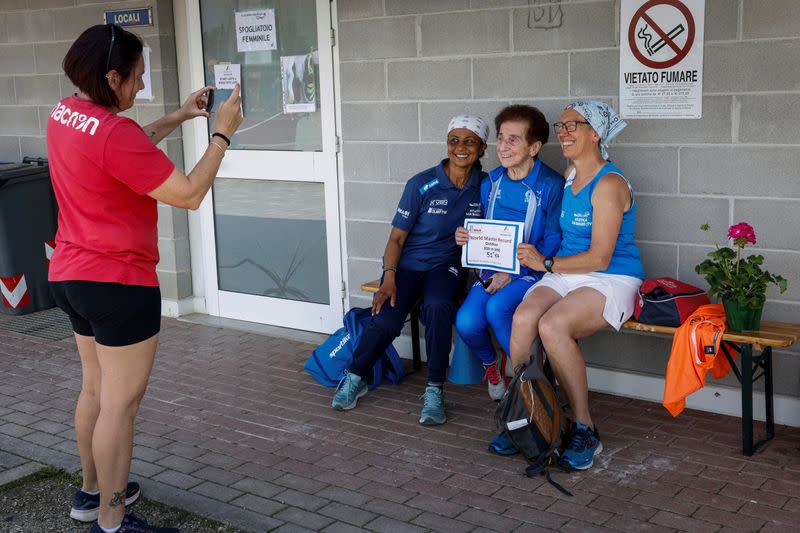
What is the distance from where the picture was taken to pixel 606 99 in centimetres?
477

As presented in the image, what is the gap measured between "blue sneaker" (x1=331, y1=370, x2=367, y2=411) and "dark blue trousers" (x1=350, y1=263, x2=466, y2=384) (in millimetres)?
41

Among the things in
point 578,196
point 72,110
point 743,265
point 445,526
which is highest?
point 72,110

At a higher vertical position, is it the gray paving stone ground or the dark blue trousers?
the dark blue trousers

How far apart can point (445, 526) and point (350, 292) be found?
2590 millimetres

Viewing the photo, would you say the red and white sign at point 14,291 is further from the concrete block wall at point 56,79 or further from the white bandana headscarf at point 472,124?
the white bandana headscarf at point 472,124

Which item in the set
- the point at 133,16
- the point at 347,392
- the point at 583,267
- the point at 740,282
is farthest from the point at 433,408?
the point at 133,16

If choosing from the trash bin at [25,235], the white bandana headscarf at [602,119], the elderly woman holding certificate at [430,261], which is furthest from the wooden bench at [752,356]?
the trash bin at [25,235]

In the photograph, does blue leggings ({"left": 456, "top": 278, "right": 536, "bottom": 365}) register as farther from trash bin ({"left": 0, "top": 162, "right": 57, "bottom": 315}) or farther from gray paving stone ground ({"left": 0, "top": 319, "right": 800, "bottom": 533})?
trash bin ({"left": 0, "top": 162, "right": 57, "bottom": 315})

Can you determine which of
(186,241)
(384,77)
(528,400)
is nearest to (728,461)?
(528,400)

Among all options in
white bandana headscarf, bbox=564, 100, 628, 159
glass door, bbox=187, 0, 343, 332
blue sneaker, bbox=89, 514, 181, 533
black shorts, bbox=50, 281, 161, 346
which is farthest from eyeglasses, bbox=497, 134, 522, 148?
blue sneaker, bbox=89, 514, 181, 533

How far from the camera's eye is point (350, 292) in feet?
19.9

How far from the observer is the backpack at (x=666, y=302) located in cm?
A: 427

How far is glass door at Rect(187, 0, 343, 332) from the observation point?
608 centimetres

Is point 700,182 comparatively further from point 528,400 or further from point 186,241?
point 186,241
